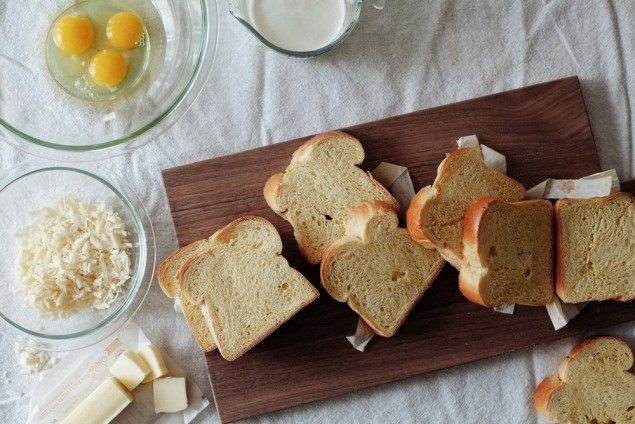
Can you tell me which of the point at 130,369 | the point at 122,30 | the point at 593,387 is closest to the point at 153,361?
the point at 130,369

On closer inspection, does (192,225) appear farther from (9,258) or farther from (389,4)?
(389,4)

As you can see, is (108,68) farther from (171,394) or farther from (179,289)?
(171,394)

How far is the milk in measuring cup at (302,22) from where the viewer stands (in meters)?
2.22

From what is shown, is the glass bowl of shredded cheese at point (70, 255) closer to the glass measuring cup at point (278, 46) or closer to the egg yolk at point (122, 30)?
the egg yolk at point (122, 30)

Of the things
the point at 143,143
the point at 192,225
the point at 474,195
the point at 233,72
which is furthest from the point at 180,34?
the point at 474,195

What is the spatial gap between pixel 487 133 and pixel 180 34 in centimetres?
94

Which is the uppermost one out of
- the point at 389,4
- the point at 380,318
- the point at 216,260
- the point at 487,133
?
the point at 389,4

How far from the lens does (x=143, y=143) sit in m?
2.29

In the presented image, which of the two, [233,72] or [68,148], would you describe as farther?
[233,72]

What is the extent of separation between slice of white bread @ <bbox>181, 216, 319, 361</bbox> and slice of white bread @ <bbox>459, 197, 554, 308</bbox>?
45 cm

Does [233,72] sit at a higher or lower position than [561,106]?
higher

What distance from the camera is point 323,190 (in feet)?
7.25

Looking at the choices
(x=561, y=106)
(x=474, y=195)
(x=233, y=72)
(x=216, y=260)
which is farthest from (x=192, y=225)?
(x=561, y=106)

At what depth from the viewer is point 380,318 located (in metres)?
2.20
